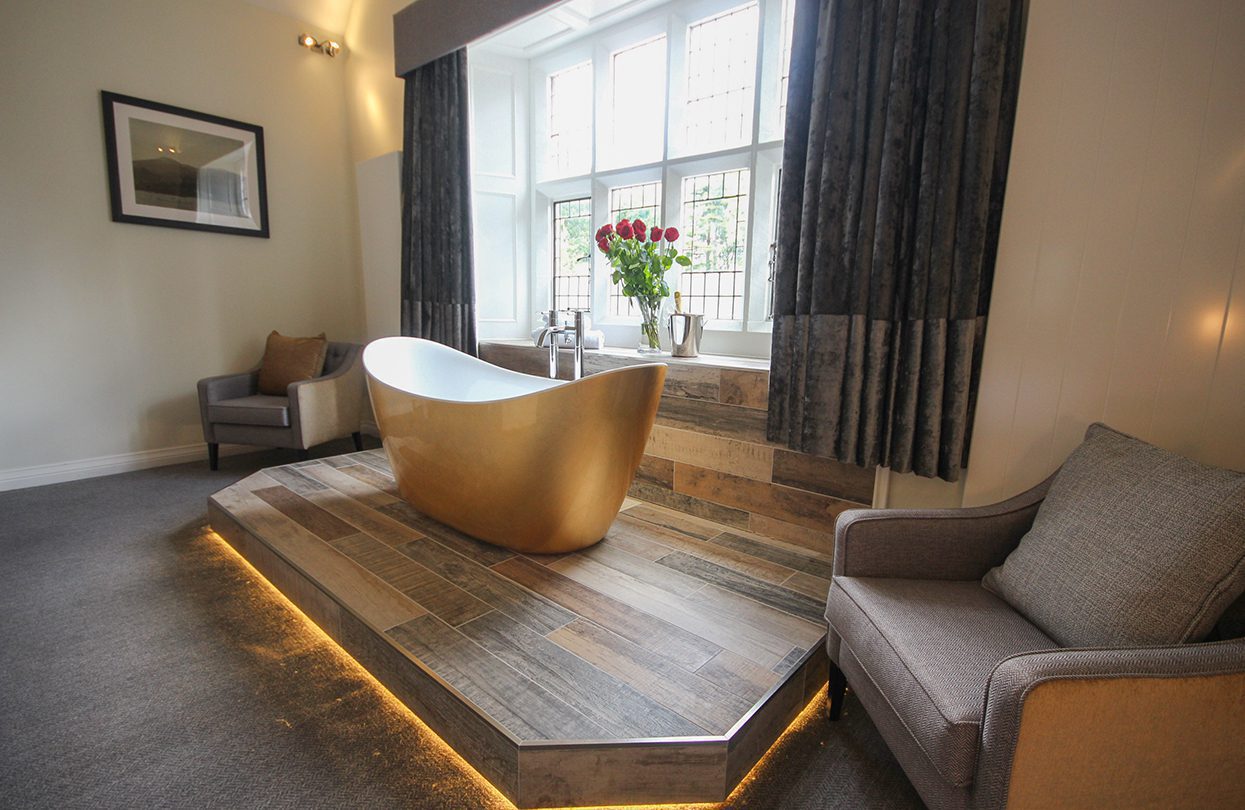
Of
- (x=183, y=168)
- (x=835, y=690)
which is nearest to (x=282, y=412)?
(x=183, y=168)

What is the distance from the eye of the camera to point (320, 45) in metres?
3.76

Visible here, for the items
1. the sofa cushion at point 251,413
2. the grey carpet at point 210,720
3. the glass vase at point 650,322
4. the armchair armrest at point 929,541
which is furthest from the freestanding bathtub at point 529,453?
the sofa cushion at point 251,413

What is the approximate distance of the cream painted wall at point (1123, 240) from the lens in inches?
48.5

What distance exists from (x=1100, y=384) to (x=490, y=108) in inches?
131

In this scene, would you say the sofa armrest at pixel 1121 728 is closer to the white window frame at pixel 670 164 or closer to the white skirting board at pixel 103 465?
the white window frame at pixel 670 164

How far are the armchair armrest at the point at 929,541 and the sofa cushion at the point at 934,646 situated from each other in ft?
0.10

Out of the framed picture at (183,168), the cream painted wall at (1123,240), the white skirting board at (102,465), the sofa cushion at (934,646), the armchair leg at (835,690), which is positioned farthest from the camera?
the framed picture at (183,168)

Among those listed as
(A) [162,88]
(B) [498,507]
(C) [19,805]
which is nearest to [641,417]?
(B) [498,507]

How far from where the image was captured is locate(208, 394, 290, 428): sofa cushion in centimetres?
312

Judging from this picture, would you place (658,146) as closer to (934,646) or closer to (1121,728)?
(934,646)

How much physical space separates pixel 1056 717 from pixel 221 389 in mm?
3966

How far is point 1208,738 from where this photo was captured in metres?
0.79

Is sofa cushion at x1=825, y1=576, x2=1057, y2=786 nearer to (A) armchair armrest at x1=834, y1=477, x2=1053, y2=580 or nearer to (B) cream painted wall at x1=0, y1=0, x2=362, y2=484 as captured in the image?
(A) armchair armrest at x1=834, y1=477, x2=1053, y2=580

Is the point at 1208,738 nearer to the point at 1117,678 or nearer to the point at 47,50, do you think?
the point at 1117,678
